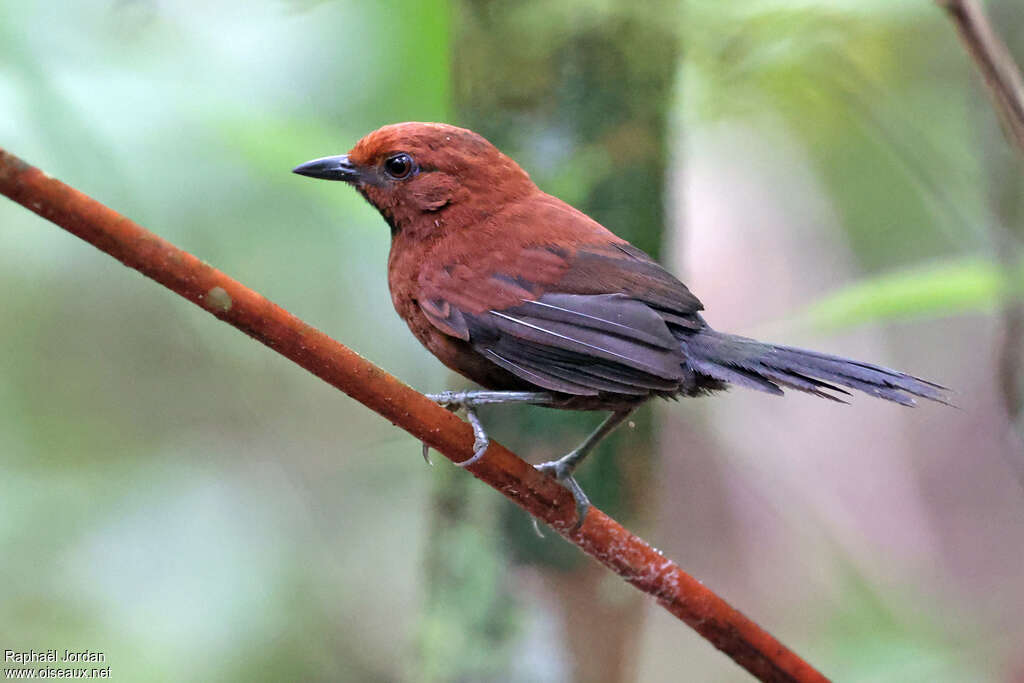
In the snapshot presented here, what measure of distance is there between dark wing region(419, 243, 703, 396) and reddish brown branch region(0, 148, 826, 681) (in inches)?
13.0

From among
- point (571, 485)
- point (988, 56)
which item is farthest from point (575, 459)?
point (988, 56)

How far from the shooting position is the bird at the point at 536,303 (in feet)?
6.32

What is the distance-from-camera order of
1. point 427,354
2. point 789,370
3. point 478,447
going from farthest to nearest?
point 427,354
point 789,370
point 478,447

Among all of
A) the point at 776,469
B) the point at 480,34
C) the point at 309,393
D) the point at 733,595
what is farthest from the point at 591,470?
the point at 733,595

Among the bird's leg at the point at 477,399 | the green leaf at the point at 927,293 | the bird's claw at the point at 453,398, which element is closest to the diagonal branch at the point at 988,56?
the green leaf at the point at 927,293

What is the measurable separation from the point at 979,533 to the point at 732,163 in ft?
7.16

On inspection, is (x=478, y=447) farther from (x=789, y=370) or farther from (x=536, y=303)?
(x=789, y=370)

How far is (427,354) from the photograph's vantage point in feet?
10.6

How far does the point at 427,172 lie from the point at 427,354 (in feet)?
3.36

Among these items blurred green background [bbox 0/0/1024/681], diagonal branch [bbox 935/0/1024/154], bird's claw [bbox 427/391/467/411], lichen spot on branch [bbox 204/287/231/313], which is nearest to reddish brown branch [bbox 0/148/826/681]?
lichen spot on branch [bbox 204/287/231/313]

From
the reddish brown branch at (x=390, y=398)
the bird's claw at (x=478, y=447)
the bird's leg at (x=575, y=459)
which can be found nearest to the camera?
the reddish brown branch at (x=390, y=398)

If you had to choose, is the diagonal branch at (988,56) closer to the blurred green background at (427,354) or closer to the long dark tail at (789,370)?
the blurred green background at (427,354)

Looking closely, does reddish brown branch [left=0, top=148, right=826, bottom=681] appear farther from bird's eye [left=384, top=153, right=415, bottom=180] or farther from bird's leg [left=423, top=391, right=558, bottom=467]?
bird's eye [left=384, top=153, right=415, bottom=180]

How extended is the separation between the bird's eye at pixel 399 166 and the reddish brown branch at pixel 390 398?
92 cm
